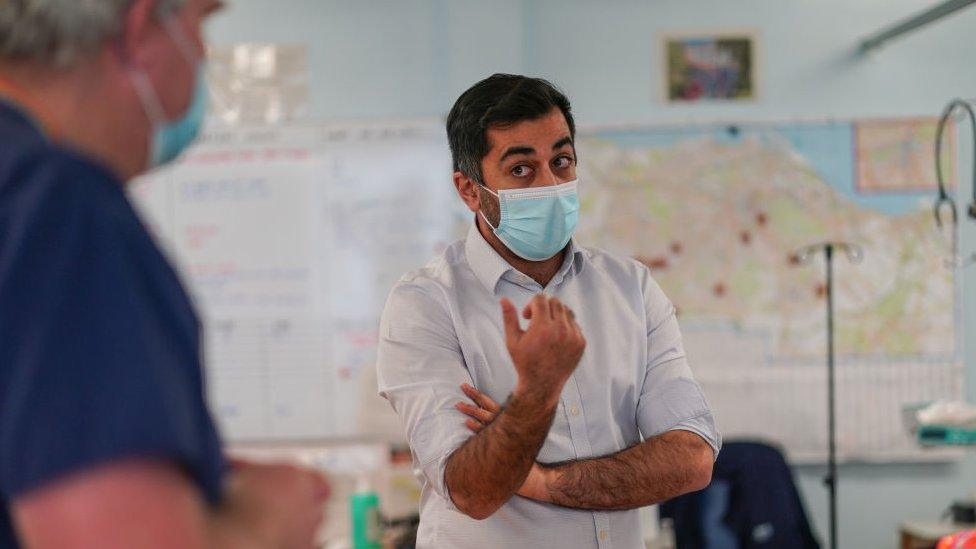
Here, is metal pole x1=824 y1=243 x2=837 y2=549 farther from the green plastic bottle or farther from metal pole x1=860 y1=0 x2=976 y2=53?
the green plastic bottle

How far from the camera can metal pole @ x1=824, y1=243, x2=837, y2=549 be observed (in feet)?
12.0

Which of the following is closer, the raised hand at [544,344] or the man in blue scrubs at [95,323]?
the man in blue scrubs at [95,323]

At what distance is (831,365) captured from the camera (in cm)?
379

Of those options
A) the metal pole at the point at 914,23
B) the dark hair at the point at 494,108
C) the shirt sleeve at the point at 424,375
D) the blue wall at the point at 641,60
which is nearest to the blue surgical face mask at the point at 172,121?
the shirt sleeve at the point at 424,375

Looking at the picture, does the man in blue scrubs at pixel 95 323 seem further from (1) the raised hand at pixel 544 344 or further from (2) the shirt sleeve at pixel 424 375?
(2) the shirt sleeve at pixel 424 375

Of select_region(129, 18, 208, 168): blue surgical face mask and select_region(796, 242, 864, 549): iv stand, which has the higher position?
select_region(129, 18, 208, 168): blue surgical face mask

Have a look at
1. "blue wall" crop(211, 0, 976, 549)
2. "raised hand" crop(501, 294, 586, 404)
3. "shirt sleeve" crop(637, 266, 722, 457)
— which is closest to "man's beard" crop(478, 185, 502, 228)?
"shirt sleeve" crop(637, 266, 722, 457)

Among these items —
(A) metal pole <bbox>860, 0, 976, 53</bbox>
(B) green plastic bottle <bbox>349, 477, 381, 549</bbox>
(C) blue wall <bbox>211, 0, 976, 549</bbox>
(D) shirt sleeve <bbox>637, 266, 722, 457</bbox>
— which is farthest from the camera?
(C) blue wall <bbox>211, 0, 976, 549</bbox>

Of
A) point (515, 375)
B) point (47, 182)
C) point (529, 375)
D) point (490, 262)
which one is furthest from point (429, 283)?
point (47, 182)

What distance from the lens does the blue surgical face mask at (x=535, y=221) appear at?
6.09 feet

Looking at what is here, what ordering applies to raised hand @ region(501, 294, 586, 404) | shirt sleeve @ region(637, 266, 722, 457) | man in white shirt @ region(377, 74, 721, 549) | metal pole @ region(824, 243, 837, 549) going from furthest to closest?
metal pole @ region(824, 243, 837, 549), shirt sleeve @ region(637, 266, 722, 457), man in white shirt @ region(377, 74, 721, 549), raised hand @ region(501, 294, 586, 404)

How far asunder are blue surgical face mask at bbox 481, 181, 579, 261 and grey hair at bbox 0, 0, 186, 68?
4.06 feet

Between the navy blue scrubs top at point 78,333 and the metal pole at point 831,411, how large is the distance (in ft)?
10.9

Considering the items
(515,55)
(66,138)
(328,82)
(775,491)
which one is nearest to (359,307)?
(328,82)
